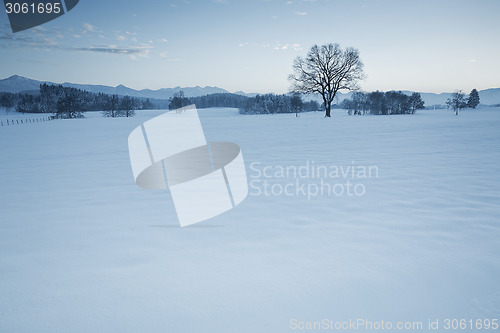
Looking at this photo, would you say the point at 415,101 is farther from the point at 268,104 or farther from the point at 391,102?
the point at 268,104

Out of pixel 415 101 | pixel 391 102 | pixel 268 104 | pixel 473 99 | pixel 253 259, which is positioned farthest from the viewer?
pixel 268 104

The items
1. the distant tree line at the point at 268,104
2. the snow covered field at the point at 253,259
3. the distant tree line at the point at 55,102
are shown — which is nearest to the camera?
the snow covered field at the point at 253,259

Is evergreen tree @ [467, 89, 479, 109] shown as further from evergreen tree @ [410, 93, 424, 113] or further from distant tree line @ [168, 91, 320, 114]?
distant tree line @ [168, 91, 320, 114]

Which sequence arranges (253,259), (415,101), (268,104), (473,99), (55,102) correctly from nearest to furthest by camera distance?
(253,259) < (415,101) < (473,99) < (55,102) < (268,104)

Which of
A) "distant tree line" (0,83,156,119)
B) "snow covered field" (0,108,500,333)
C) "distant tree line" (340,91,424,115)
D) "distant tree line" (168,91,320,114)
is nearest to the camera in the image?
"snow covered field" (0,108,500,333)

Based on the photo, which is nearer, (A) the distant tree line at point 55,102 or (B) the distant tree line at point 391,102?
(B) the distant tree line at point 391,102

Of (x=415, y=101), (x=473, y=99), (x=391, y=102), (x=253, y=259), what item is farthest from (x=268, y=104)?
(x=253, y=259)

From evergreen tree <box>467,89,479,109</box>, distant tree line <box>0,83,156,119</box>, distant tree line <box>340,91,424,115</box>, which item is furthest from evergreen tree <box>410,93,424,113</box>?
distant tree line <box>0,83,156,119</box>

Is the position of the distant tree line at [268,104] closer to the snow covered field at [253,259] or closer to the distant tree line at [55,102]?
the distant tree line at [55,102]

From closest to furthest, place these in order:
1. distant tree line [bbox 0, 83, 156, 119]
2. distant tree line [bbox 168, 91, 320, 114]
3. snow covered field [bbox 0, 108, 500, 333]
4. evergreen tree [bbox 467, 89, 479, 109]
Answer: snow covered field [bbox 0, 108, 500, 333]
distant tree line [bbox 168, 91, 320, 114]
distant tree line [bbox 0, 83, 156, 119]
evergreen tree [bbox 467, 89, 479, 109]

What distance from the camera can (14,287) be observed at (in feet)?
8.59

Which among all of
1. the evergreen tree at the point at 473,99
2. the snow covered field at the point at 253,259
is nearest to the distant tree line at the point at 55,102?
the snow covered field at the point at 253,259

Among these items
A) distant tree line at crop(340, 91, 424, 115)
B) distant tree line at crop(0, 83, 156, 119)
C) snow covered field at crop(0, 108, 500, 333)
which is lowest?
snow covered field at crop(0, 108, 500, 333)

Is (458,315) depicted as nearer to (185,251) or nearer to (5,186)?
(185,251)
